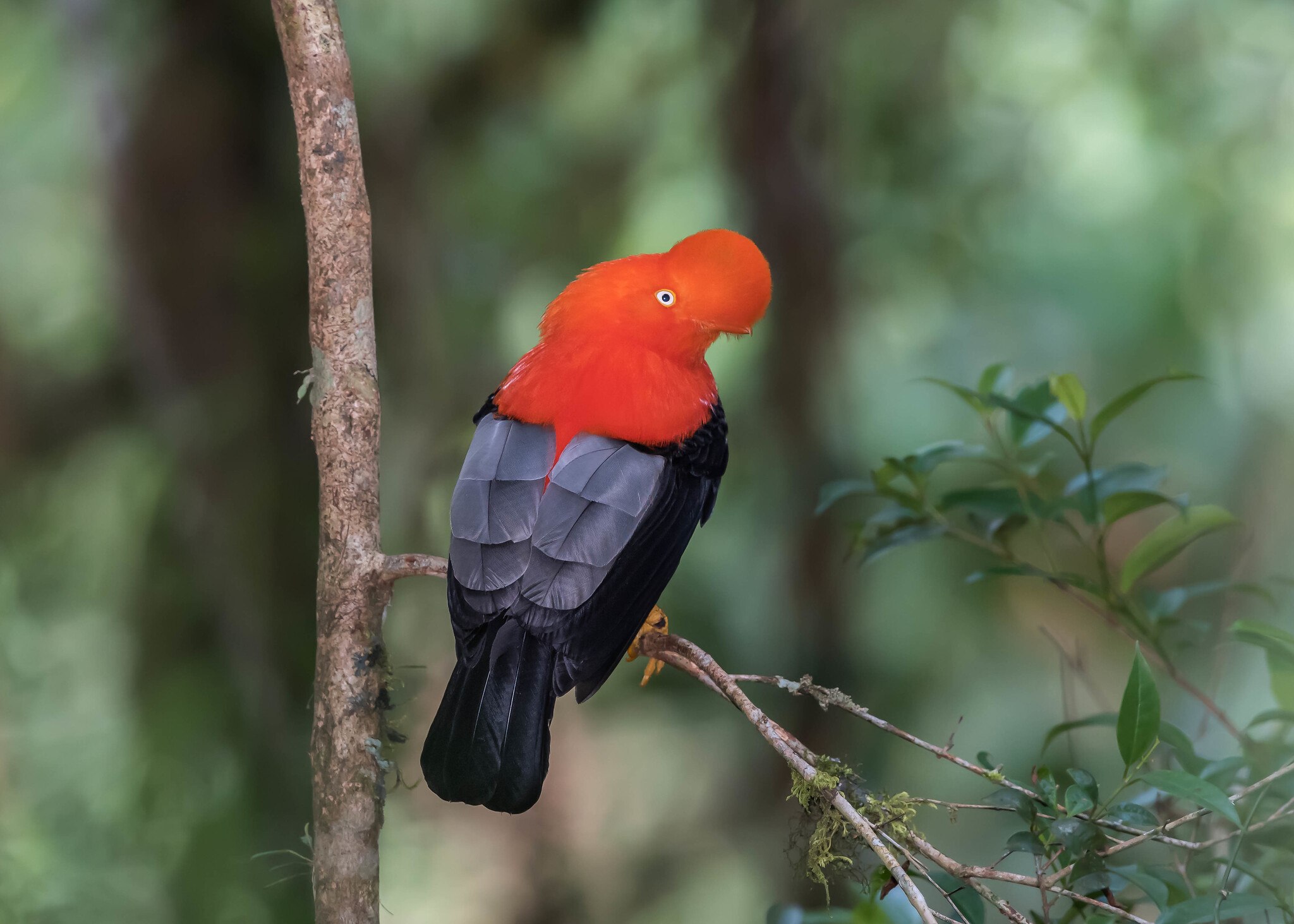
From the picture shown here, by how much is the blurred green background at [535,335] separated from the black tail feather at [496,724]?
1190 millimetres

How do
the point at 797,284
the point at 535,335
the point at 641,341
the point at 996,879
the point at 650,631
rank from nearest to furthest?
the point at 996,879 < the point at 650,631 < the point at 641,341 < the point at 535,335 < the point at 797,284

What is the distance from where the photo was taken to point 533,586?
103cm

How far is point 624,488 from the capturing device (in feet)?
3.69

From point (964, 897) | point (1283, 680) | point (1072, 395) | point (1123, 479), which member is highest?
point (1072, 395)

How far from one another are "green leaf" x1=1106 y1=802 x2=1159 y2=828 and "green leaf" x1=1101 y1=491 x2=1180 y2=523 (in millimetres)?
533

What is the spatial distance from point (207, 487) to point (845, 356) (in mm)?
1547

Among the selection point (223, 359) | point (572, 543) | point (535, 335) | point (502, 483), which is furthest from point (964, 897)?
point (223, 359)

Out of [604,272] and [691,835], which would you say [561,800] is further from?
[604,272]

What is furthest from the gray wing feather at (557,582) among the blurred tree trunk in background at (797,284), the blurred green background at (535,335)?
the blurred tree trunk in background at (797,284)

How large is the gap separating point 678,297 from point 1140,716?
73 centimetres

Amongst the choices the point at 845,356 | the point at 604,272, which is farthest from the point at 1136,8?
the point at 604,272

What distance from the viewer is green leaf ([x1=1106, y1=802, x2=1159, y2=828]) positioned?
885 mm

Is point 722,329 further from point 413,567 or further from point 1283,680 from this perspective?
point 1283,680

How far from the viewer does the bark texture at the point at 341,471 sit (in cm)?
107
